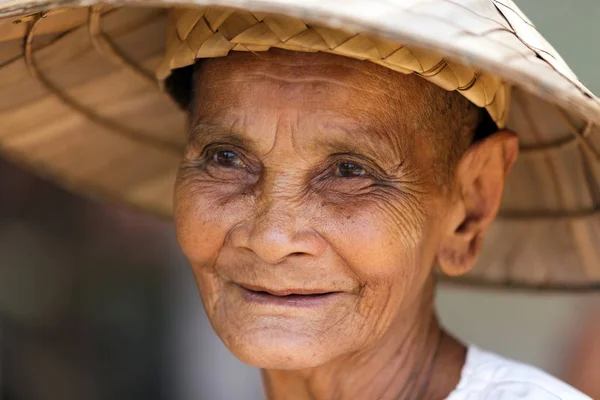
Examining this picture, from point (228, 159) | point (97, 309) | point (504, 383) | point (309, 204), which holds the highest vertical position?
point (97, 309)

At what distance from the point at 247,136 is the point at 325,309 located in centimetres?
37

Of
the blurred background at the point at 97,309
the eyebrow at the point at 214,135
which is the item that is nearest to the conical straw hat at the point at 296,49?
the eyebrow at the point at 214,135

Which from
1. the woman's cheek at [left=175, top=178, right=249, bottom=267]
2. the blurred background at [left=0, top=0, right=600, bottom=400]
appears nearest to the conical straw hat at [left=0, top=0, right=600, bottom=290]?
the woman's cheek at [left=175, top=178, right=249, bottom=267]

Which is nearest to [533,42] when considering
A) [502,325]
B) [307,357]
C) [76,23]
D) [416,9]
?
[416,9]

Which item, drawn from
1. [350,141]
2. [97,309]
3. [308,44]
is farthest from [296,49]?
[97,309]

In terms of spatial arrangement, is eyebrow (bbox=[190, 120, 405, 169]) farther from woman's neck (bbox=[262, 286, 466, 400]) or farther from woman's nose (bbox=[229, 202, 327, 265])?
woman's neck (bbox=[262, 286, 466, 400])

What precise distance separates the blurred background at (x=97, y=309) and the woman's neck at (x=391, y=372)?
8.69ft

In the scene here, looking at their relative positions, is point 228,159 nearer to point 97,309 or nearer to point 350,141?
point 350,141

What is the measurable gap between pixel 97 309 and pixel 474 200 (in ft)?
11.9

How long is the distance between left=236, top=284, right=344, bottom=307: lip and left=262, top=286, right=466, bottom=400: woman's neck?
219 millimetres

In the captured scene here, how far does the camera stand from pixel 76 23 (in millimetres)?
2020

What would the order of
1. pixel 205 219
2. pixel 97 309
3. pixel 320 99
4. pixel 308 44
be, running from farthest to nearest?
pixel 97 309, pixel 205 219, pixel 320 99, pixel 308 44

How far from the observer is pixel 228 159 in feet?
6.22

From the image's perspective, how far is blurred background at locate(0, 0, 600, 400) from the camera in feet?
16.6
